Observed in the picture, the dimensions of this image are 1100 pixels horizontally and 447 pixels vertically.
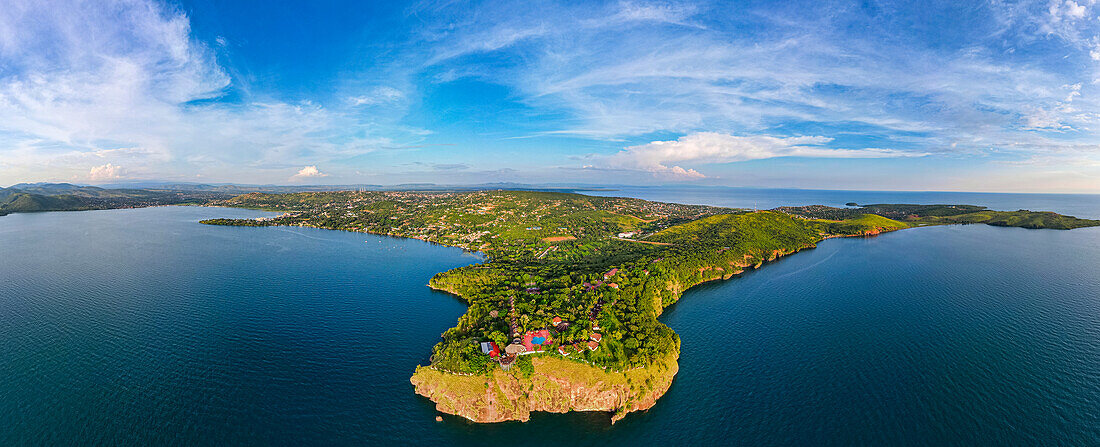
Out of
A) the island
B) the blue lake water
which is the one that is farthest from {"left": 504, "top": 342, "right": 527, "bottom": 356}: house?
the blue lake water

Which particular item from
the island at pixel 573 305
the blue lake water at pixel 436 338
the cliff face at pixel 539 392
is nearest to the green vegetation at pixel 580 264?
the island at pixel 573 305

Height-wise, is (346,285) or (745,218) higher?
(745,218)

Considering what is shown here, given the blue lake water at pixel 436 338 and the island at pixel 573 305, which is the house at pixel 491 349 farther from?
the blue lake water at pixel 436 338

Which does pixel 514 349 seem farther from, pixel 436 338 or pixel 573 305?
pixel 436 338

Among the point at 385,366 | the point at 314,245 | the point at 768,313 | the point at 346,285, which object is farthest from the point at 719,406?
the point at 314,245

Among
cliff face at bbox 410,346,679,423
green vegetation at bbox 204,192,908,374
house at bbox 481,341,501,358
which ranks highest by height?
green vegetation at bbox 204,192,908,374

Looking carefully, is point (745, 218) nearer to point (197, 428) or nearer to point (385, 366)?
point (385, 366)

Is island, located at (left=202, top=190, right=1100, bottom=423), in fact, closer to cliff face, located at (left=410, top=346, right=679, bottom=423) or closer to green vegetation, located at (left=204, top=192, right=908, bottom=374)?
cliff face, located at (left=410, top=346, right=679, bottom=423)
